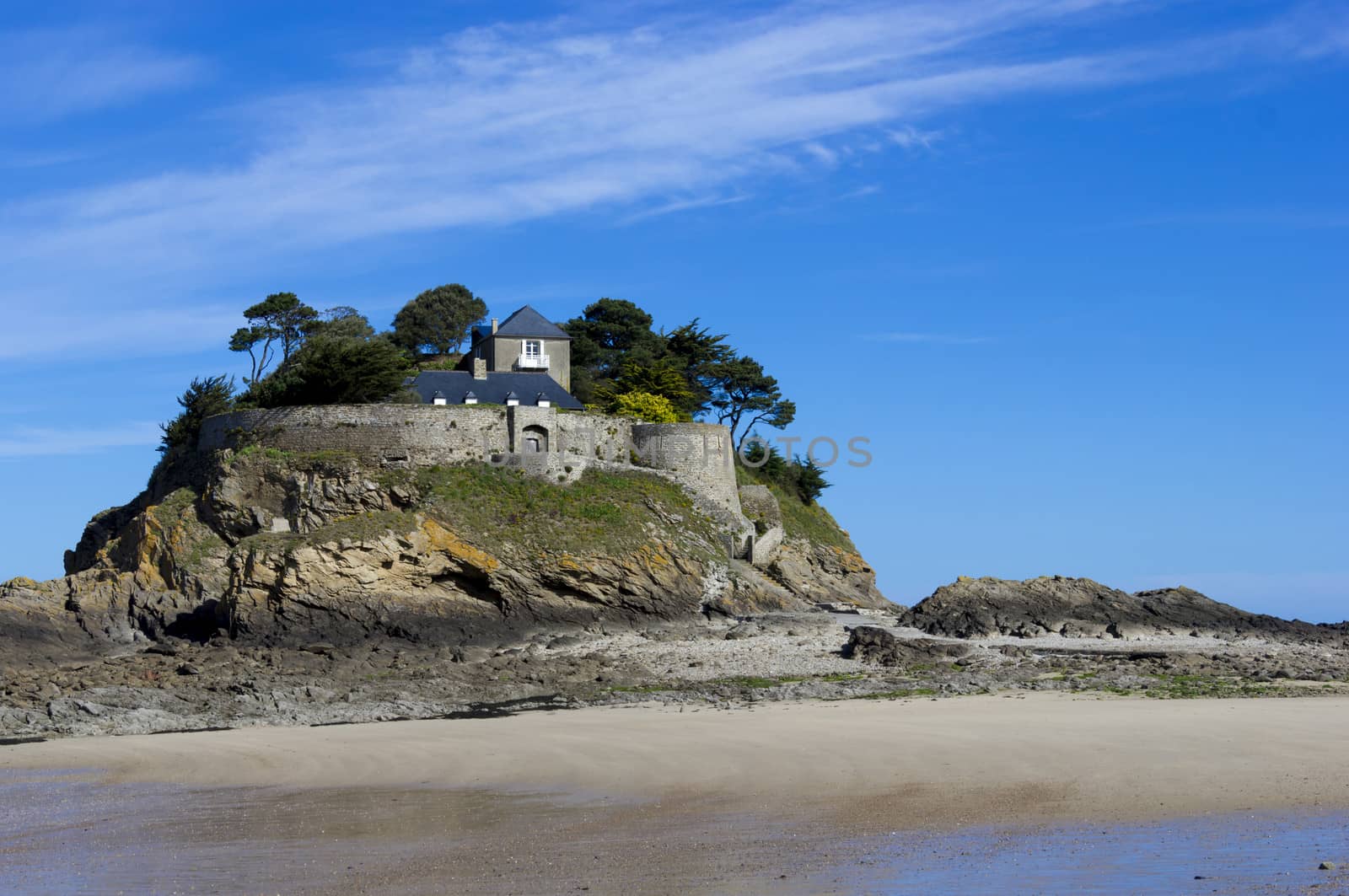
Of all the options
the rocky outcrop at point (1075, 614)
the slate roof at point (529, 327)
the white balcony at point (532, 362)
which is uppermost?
the slate roof at point (529, 327)

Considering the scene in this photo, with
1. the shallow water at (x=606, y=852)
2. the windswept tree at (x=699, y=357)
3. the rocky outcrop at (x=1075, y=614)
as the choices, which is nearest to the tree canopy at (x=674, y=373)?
the windswept tree at (x=699, y=357)

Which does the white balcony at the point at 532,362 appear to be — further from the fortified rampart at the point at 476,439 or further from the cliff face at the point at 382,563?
the cliff face at the point at 382,563

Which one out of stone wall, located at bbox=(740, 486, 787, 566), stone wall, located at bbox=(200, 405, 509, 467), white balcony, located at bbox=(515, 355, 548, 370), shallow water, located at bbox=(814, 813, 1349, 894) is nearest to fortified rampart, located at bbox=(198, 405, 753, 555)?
stone wall, located at bbox=(200, 405, 509, 467)

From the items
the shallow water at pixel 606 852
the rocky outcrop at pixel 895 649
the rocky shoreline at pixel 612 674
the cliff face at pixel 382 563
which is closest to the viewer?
the shallow water at pixel 606 852

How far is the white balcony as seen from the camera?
45.4 m

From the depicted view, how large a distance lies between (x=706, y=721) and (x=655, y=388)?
2596 cm

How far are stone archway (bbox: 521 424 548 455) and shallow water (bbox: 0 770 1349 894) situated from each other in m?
21.9

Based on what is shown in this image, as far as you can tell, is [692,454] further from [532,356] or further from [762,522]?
[532,356]

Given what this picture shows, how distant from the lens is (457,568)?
1129 inches

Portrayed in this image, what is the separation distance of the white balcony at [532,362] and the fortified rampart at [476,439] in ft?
34.4

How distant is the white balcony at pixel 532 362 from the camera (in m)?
45.4

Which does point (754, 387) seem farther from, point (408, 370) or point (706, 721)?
point (706, 721)

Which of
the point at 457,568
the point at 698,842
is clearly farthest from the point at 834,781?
the point at 457,568

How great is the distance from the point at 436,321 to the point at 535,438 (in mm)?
24661
